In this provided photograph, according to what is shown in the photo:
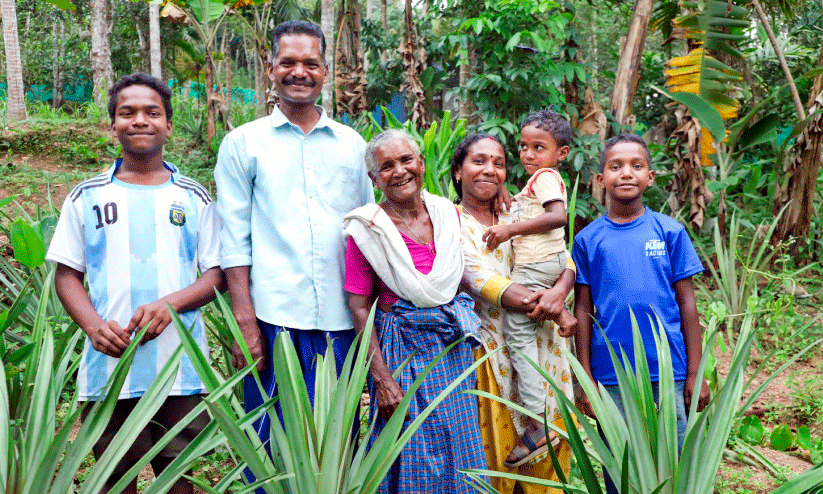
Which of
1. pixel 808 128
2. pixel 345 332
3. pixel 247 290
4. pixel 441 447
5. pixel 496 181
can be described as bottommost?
pixel 441 447

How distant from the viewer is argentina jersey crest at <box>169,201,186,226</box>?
1954 mm

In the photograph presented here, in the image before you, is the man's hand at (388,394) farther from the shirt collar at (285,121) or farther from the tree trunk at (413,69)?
the tree trunk at (413,69)

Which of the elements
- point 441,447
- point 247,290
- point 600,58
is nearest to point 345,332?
point 247,290

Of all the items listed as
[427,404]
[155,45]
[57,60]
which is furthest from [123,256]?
[57,60]

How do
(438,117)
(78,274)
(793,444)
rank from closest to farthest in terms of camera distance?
1. (78,274)
2. (793,444)
3. (438,117)

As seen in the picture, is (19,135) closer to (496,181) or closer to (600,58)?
(496,181)

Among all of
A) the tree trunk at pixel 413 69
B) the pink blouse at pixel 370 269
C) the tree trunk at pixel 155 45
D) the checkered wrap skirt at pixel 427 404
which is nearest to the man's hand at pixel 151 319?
the pink blouse at pixel 370 269

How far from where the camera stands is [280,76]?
202cm

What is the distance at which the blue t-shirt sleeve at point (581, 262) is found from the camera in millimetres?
2225

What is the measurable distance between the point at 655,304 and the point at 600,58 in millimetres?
14161

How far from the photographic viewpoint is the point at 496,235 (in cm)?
210

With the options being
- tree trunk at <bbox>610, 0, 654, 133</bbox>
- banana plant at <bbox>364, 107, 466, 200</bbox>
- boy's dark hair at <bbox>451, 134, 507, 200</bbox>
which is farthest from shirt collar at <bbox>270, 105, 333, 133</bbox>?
tree trunk at <bbox>610, 0, 654, 133</bbox>

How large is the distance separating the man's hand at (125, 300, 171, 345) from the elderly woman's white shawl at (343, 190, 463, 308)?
0.58 meters

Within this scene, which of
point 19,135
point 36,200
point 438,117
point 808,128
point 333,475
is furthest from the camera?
point 438,117
